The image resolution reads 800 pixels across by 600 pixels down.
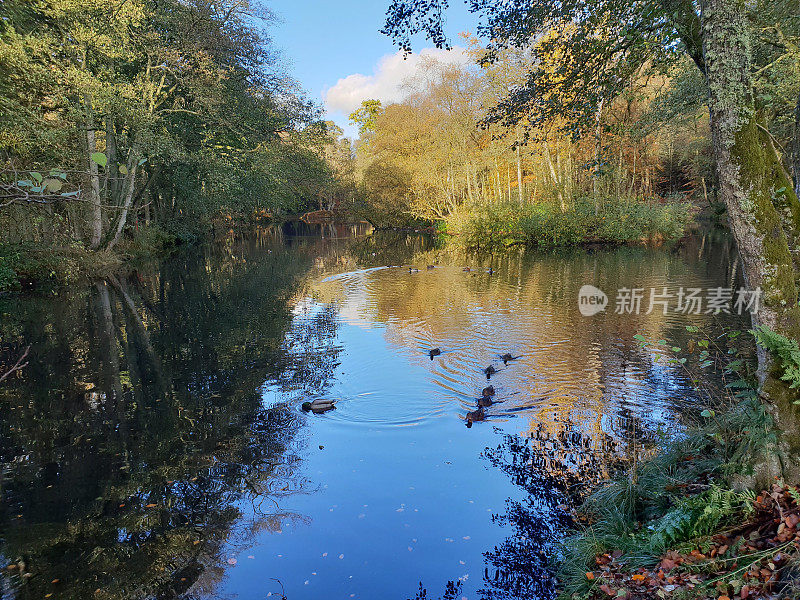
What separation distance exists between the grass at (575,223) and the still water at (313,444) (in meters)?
15.9

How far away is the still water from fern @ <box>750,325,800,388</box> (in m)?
2.22

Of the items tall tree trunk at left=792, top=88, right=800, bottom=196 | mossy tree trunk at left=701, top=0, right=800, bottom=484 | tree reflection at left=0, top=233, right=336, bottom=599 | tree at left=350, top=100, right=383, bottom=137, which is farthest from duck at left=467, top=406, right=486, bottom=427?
tree at left=350, top=100, right=383, bottom=137

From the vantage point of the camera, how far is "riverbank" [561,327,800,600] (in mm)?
3545

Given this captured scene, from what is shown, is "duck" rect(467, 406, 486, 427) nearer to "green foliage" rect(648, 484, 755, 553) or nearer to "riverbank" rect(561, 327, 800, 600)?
"riverbank" rect(561, 327, 800, 600)

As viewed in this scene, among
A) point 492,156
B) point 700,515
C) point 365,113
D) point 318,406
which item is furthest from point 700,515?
point 365,113

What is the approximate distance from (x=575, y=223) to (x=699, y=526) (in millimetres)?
28172

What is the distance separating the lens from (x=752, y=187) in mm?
4121

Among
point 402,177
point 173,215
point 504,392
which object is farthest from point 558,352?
point 402,177

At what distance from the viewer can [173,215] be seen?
39.6m

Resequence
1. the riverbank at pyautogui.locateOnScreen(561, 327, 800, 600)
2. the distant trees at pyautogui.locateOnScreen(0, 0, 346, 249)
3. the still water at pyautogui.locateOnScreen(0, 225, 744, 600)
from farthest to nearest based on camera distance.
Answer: the distant trees at pyautogui.locateOnScreen(0, 0, 346, 249)
the still water at pyautogui.locateOnScreen(0, 225, 744, 600)
the riverbank at pyautogui.locateOnScreen(561, 327, 800, 600)

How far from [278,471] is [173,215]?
37.5 meters

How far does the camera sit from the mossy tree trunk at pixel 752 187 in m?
4.07

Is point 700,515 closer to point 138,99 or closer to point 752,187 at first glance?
point 752,187
